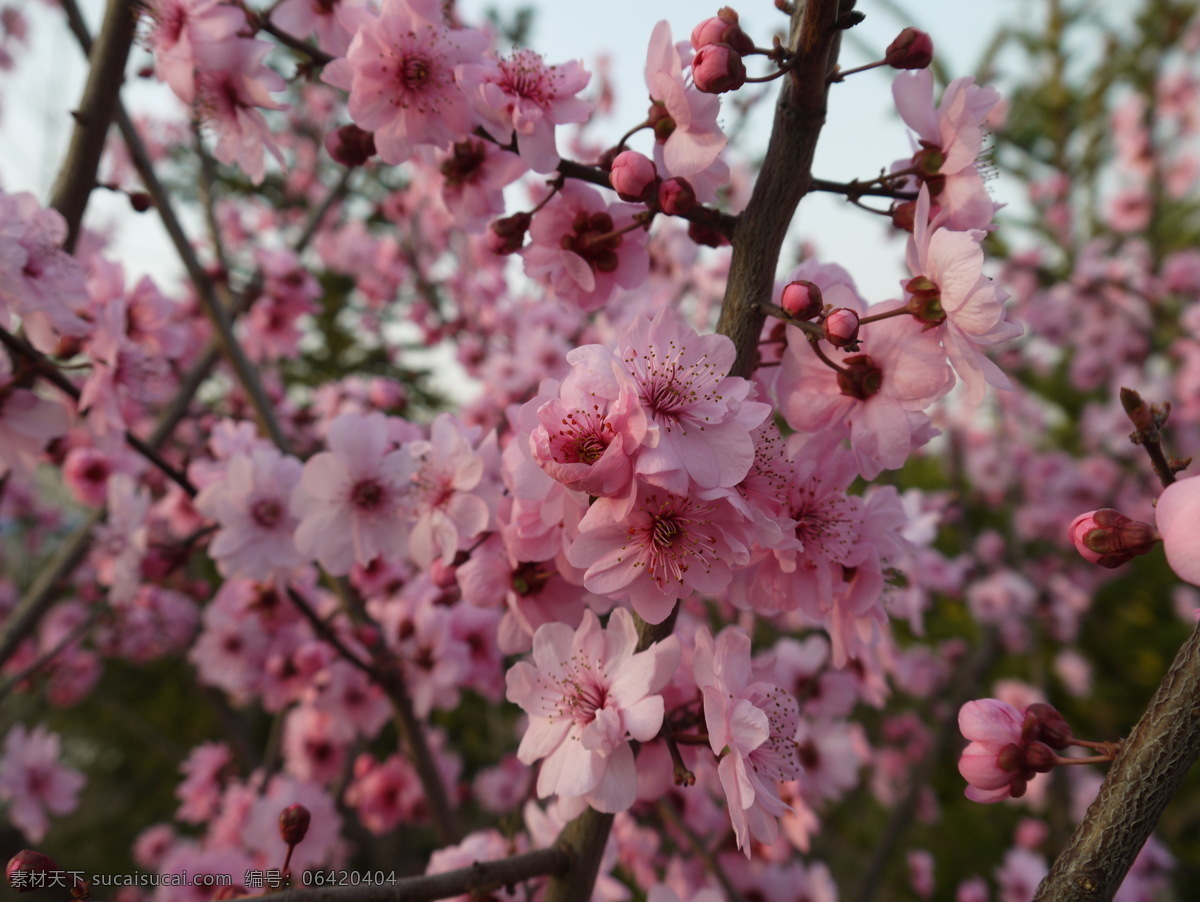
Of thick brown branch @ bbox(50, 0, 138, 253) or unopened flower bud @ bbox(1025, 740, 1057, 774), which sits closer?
unopened flower bud @ bbox(1025, 740, 1057, 774)

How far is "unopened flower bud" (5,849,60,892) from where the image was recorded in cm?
92

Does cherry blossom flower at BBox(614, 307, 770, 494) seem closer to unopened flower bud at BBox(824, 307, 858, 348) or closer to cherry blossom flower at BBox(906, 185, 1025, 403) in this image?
unopened flower bud at BBox(824, 307, 858, 348)

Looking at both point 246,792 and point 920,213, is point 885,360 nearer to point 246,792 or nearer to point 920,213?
point 920,213

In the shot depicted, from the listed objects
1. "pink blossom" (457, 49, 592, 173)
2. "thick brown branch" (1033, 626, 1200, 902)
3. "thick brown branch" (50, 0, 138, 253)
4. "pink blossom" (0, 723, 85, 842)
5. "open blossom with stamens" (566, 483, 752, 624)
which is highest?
"thick brown branch" (50, 0, 138, 253)

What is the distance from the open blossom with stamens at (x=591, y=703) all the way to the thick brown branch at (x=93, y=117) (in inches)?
55.5

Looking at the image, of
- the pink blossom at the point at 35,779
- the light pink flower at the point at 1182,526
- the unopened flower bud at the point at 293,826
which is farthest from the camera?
the pink blossom at the point at 35,779

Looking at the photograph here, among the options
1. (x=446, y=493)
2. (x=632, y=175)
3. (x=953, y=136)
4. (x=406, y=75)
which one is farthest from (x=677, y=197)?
(x=446, y=493)

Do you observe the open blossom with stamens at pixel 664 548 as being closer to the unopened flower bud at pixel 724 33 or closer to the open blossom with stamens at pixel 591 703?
the open blossom with stamens at pixel 591 703

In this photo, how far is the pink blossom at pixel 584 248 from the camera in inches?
51.0

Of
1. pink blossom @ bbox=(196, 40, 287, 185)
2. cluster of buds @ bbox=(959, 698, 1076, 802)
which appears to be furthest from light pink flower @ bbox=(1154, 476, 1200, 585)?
pink blossom @ bbox=(196, 40, 287, 185)

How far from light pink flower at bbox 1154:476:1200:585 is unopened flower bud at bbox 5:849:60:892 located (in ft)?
4.53

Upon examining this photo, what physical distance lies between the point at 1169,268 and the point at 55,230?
654cm

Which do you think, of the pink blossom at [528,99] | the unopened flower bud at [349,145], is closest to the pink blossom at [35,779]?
the unopened flower bud at [349,145]

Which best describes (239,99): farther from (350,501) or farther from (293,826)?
(293,826)
